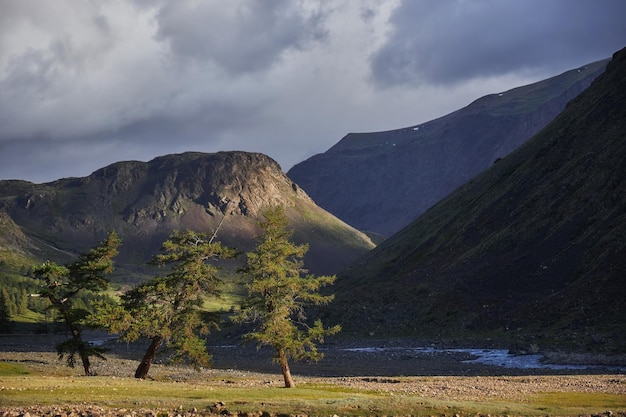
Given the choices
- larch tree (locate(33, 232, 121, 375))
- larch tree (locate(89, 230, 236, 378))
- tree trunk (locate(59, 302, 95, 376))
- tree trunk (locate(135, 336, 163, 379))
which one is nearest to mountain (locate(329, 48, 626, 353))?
larch tree (locate(89, 230, 236, 378))

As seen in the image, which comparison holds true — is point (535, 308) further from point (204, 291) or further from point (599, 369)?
point (204, 291)

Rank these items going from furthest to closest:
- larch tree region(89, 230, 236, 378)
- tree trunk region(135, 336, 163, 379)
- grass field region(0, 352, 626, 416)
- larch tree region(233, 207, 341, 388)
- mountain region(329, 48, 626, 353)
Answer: mountain region(329, 48, 626, 353) → tree trunk region(135, 336, 163, 379) → larch tree region(89, 230, 236, 378) → larch tree region(233, 207, 341, 388) → grass field region(0, 352, 626, 416)

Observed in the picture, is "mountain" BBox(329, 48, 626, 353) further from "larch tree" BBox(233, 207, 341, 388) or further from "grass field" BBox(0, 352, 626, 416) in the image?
"larch tree" BBox(233, 207, 341, 388)

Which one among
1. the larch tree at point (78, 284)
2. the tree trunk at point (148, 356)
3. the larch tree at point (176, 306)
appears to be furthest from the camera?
the larch tree at point (78, 284)

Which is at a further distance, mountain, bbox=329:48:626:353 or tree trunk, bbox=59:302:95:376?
mountain, bbox=329:48:626:353

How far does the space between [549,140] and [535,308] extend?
83153 millimetres

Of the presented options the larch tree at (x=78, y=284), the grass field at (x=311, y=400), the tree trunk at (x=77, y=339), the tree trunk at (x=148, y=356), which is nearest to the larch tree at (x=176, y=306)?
the tree trunk at (x=148, y=356)

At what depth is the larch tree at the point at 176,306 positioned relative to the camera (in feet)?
184

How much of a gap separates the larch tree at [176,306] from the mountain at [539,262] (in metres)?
64.5

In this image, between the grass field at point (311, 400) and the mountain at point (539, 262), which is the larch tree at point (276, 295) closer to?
the grass field at point (311, 400)

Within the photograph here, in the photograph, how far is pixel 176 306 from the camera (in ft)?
191

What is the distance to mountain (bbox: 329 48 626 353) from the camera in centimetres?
11838

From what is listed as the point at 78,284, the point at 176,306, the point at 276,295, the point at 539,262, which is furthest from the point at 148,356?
the point at 539,262

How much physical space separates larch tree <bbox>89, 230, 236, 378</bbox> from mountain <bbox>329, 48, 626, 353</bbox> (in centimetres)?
6445
